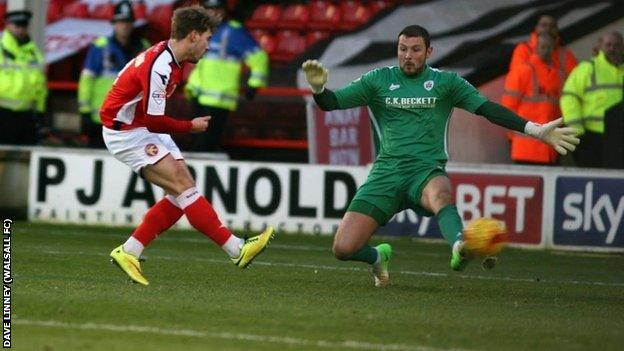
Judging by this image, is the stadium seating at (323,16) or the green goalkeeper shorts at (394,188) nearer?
the green goalkeeper shorts at (394,188)

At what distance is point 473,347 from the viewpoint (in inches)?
309

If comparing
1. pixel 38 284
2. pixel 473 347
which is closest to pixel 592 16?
pixel 38 284

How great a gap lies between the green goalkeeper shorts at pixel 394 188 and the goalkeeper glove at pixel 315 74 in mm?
741

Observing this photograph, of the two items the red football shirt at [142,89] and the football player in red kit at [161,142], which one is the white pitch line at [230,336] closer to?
the football player in red kit at [161,142]

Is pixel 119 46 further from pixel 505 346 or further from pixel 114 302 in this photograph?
pixel 505 346

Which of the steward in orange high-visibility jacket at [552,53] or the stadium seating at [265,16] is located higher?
the stadium seating at [265,16]

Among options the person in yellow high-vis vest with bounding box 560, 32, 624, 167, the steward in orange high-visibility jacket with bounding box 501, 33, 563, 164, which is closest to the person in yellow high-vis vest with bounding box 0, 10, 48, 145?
the steward in orange high-visibility jacket with bounding box 501, 33, 563, 164

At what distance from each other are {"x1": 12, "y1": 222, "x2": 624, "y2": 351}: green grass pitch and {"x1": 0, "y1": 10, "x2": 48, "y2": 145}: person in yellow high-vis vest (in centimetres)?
443

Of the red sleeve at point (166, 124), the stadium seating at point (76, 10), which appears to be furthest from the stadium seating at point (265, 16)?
the red sleeve at point (166, 124)

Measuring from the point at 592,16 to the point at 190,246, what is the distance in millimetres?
6786

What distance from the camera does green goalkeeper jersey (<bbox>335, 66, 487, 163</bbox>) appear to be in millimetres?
10680

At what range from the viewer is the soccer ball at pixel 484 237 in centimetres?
976

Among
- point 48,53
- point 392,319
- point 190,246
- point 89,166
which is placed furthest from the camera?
point 48,53

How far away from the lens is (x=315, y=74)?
34.0ft
